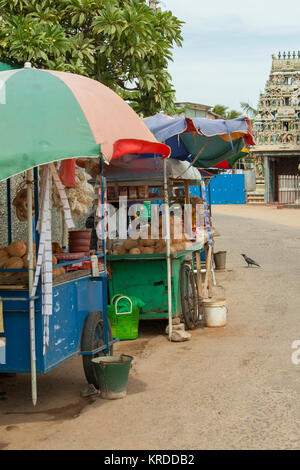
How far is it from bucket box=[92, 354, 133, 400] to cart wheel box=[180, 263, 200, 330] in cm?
297

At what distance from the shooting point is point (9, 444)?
4727mm

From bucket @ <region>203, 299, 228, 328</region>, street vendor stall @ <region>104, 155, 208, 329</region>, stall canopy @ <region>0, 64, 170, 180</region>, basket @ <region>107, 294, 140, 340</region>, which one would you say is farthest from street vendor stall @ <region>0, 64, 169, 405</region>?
bucket @ <region>203, 299, 228, 328</region>


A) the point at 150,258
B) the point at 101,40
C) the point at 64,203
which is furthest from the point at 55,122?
the point at 101,40

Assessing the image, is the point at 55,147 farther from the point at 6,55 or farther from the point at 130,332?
the point at 6,55

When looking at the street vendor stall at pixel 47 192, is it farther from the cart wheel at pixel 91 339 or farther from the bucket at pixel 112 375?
the bucket at pixel 112 375

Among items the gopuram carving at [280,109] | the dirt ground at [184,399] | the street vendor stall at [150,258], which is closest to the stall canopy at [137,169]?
the street vendor stall at [150,258]

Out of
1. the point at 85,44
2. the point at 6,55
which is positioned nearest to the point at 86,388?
the point at 6,55

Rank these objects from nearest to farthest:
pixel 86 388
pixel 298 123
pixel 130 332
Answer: pixel 86 388, pixel 130 332, pixel 298 123

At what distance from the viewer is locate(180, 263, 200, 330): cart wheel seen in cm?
880

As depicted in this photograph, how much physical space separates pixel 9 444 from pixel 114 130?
8.43ft

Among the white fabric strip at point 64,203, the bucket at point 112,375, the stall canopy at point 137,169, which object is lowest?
the bucket at point 112,375

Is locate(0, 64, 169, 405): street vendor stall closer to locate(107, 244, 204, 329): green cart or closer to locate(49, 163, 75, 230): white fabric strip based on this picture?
locate(49, 163, 75, 230): white fabric strip

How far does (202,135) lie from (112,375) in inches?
157

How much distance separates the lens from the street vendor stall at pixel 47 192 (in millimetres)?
4801
